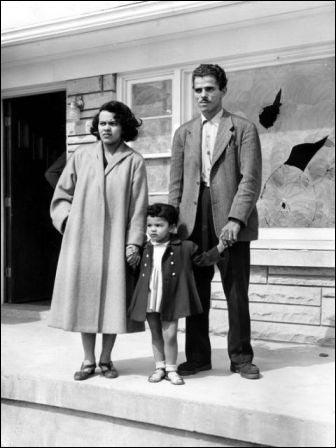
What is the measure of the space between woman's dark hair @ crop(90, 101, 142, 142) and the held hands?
0.65 metres

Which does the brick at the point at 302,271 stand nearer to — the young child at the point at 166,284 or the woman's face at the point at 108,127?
the young child at the point at 166,284

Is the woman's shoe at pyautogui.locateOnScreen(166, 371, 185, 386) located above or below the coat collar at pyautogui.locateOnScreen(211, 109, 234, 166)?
below

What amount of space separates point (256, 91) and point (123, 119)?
1.82 m

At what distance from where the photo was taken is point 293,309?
14.9 ft

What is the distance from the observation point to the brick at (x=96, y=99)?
5436mm

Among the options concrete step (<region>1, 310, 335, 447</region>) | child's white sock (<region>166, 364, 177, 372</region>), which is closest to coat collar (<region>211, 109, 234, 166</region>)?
child's white sock (<region>166, 364, 177, 372</region>)

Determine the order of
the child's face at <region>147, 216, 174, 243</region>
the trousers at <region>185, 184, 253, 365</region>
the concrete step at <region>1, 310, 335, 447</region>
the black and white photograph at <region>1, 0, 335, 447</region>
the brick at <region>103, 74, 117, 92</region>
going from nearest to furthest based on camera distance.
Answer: the concrete step at <region>1, 310, 335, 447</region> → the black and white photograph at <region>1, 0, 335, 447</region> → the child's face at <region>147, 216, 174, 243</region> → the trousers at <region>185, 184, 253, 365</region> → the brick at <region>103, 74, 117, 92</region>

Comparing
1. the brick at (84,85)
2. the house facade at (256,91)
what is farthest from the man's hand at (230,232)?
the brick at (84,85)

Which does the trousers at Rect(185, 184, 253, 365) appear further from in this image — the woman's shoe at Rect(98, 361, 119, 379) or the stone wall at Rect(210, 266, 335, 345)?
the stone wall at Rect(210, 266, 335, 345)

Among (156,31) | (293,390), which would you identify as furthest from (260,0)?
(293,390)

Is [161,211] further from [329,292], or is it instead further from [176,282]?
[329,292]

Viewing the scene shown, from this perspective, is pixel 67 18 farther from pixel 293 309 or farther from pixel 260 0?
pixel 293 309

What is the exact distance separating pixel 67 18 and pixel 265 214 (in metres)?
2.31

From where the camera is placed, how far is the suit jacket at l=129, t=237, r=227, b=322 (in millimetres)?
3182
